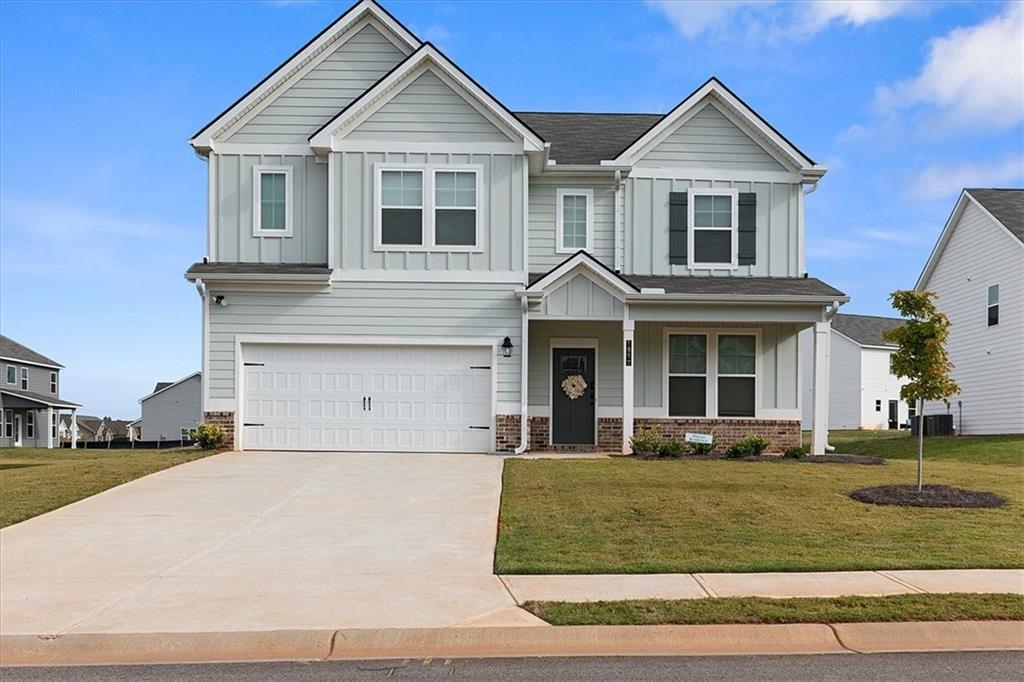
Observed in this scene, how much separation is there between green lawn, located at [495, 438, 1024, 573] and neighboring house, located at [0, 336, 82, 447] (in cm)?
4365

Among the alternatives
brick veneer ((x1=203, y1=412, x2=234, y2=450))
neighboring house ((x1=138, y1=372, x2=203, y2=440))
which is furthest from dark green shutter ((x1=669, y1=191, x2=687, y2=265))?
neighboring house ((x1=138, y1=372, x2=203, y2=440))

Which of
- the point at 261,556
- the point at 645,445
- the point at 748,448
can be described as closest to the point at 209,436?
the point at 645,445

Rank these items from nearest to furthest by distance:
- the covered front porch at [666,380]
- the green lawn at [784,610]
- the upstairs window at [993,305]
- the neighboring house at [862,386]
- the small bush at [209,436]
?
the green lawn at [784,610], the small bush at [209,436], the covered front porch at [666,380], the upstairs window at [993,305], the neighboring house at [862,386]

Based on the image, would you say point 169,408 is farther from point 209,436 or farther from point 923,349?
point 923,349

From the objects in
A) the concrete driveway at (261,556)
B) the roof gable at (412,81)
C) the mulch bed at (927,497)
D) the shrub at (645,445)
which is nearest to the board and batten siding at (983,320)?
the shrub at (645,445)

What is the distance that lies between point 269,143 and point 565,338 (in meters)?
7.69

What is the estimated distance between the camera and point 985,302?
95.5 feet

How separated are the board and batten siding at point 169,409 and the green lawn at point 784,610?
192 feet

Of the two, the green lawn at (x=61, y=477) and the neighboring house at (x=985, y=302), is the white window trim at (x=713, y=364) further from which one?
the neighboring house at (x=985, y=302)

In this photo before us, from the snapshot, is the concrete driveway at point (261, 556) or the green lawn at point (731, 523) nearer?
the concrete driveway at point (261, 556)

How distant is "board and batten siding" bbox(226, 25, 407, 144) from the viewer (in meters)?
20.0

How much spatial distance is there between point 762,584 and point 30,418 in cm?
5524

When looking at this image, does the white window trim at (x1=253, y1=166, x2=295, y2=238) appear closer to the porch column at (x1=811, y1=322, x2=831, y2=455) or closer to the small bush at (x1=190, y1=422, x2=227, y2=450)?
the small bush at (x1=190, y1=422, x2=227, y2=450)

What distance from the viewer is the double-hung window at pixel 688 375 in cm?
2092
